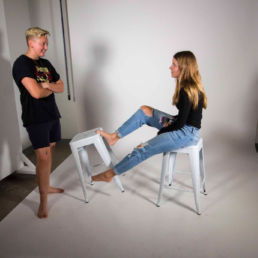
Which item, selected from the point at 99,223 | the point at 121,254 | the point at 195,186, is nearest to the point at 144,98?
the point at 195,186

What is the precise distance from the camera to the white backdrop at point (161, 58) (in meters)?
2.71

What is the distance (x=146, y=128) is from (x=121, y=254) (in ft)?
6.25

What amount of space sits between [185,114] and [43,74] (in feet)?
3.73

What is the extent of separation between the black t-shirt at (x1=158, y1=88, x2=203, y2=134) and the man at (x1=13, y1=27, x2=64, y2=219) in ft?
3.07

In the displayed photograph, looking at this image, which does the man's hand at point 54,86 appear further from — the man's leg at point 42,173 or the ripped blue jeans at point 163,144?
the ripped blue jeans at point 163,144

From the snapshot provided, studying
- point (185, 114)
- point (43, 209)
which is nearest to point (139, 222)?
point (43, 209)

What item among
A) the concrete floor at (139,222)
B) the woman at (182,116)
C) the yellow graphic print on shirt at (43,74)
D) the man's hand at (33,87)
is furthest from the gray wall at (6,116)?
the woman at (182,116)

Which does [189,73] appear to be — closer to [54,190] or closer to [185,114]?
[185,114]

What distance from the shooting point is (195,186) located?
5.78 feet

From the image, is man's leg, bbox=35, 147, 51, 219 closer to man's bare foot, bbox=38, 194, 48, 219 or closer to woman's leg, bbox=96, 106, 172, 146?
man's bare foot, bbox=38, 194, 48, 219

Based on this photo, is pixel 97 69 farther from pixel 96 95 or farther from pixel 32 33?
pixel 32 33

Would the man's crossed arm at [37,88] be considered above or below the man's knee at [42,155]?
above

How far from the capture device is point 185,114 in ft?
5.62

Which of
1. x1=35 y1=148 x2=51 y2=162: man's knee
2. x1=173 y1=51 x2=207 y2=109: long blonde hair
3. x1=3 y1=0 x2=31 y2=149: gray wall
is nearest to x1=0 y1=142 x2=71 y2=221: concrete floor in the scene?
x1=35 y1=148 x2=51 y2=162: man's knee
